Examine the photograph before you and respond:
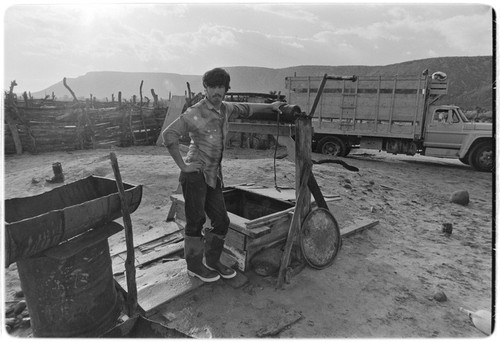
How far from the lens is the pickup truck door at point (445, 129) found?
33.8 ft

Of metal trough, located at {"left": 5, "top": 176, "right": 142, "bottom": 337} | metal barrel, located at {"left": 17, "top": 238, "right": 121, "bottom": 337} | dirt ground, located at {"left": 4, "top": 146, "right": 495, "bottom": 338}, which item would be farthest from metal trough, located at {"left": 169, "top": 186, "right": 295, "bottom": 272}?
metal barrel, located at {"left": 17, "top": 238, "right": 121, "bottom": 337}

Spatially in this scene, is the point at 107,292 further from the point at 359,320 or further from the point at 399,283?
the point at 399,283

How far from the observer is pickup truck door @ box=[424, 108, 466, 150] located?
1029 centimetres

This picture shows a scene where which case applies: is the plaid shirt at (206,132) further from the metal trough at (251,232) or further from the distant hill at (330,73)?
A: the distant hill at (330,73)

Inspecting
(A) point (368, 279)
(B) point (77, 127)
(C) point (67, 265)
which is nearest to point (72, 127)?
(B) point (77, 127)

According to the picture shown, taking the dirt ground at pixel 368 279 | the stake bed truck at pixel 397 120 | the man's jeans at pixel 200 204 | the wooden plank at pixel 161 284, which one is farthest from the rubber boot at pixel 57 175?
the stake bed truck at pixel 397 120

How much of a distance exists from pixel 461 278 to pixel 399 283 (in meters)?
0.83

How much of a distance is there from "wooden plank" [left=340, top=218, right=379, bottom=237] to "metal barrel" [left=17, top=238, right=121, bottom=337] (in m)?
3.37

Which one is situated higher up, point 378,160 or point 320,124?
point 320,124

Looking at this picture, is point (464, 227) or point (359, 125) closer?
point (464, 227)

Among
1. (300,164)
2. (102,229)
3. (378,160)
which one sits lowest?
(378,160)

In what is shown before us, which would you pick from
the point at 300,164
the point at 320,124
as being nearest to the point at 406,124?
the point at 320,124

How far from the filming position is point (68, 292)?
2340mm

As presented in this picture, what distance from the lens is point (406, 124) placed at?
35.0ft
